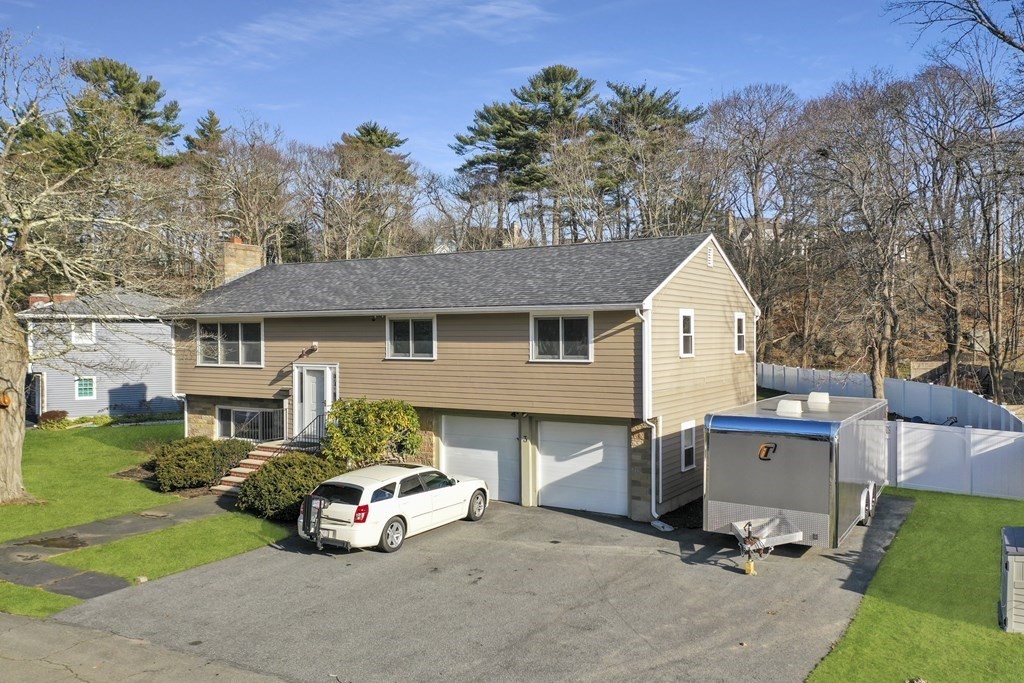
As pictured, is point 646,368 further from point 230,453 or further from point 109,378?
point 109,378

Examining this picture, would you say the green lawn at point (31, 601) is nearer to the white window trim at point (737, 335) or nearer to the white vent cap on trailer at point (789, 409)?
the white vent cap on trailer at point (789, 409)

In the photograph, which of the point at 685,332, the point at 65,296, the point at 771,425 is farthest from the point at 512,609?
the point at 65,296

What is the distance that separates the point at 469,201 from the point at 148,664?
42.6 metres

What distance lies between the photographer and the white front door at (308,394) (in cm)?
2252

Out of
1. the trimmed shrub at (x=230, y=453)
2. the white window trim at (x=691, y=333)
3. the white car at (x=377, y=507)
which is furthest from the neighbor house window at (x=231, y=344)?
the white window trim at (x=691, y=333)

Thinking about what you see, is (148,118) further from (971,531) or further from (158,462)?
(971,531)

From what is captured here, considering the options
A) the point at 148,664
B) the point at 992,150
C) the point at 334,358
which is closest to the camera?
the point at 148,664

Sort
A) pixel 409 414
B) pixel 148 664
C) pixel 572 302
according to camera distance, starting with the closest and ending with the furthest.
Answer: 1. pixel 148 664
2. pixel 572 302
3. pixel 409 414

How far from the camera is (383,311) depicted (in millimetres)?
20656

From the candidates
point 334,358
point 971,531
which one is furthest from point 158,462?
point 971,531

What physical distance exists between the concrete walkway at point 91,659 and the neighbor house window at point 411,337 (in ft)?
35.9

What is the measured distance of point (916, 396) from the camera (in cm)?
3031

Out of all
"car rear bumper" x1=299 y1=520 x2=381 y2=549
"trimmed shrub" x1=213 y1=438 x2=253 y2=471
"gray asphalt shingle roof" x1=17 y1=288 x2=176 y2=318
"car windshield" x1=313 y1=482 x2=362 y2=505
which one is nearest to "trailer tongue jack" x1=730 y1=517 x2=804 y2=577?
"car rear bumper" x1=299 y1=520 x2=381 y2=549

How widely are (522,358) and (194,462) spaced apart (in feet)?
32.6
